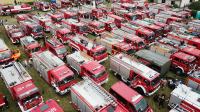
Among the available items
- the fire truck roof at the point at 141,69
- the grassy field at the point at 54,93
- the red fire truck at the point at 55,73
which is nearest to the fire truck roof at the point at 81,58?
the red fire truck at the point at 55,73

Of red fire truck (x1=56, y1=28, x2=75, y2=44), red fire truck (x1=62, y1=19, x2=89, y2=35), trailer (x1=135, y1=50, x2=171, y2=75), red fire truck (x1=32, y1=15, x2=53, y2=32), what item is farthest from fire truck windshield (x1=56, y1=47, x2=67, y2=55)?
red fire truck (x1=32, y1=15, x2=53, y2=32)

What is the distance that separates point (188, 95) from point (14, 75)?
1924cm

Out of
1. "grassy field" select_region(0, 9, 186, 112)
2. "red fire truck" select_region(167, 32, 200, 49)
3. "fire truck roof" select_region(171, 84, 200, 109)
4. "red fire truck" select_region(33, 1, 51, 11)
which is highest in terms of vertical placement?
"red fire truck" select_region(33, 1, 51, 11)

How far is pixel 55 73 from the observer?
72.7 feet

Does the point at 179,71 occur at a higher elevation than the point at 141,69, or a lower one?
lower

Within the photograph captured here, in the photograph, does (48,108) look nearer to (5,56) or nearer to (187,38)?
(5,56)

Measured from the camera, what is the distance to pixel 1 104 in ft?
65.6

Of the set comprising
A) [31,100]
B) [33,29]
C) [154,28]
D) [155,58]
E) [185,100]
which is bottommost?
[31,100]

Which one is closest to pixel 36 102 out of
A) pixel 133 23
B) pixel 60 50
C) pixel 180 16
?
pixel 60 50

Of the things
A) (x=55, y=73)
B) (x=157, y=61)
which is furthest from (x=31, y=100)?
(x=157, y=61)

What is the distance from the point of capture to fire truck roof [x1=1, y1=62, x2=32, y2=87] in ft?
67.8

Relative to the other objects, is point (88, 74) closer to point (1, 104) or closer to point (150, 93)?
point (150, 93)

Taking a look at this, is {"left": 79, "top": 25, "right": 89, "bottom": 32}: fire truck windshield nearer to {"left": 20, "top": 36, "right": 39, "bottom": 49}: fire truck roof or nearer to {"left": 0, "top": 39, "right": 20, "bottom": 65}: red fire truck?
{"left": 20, "top": 36, "right": 39, "bottom": 49}: fire truck roof

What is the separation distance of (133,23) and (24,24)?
73.8 feet
